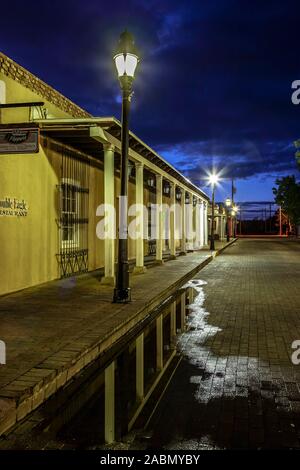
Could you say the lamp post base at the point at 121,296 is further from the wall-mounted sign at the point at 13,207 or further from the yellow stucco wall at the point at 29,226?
the wall-mounted sign at the point at 13,207

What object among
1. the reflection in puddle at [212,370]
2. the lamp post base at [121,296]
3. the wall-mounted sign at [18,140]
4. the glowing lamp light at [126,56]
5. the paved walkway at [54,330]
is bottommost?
the reflection in puddle at [212,370]

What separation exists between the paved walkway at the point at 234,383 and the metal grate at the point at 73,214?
477 centimetres

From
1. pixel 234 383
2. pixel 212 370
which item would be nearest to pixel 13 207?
pixel 212 370

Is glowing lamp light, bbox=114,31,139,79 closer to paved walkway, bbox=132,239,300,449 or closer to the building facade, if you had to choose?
the building facade

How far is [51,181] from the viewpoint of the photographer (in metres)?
12.2

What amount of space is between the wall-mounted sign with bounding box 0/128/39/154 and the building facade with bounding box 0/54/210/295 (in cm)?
2

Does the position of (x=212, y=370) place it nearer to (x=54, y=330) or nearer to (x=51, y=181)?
(x=54, y=330)

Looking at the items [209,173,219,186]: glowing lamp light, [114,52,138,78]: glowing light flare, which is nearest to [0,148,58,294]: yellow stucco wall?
[114,52,138,78]: glowing light flare

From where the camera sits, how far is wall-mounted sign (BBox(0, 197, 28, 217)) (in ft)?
31.8

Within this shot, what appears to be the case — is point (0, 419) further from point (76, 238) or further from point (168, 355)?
point (76, 238)

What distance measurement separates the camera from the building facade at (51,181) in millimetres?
9787

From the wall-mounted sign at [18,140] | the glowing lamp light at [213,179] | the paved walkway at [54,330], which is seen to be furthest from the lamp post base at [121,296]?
the glowing lamp light at [213,179]

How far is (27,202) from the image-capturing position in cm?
1080

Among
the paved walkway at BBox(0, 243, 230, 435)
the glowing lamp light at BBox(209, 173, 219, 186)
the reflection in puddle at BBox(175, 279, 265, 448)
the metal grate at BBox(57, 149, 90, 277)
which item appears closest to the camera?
the paved walkway at BBox(0, 243, 230, 435)
